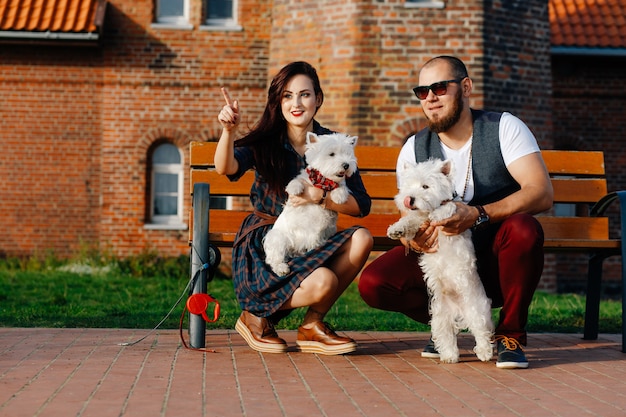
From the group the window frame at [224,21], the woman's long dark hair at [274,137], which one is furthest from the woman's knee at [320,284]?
the window frame at [224,21]

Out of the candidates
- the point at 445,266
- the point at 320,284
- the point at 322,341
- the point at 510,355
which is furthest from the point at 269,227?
the point at 510,355

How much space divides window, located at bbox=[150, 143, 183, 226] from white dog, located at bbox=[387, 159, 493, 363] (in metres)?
11.4

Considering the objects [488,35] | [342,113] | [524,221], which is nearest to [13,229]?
[342,113]

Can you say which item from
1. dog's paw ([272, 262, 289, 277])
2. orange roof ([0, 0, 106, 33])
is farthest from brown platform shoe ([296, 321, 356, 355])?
orange roof ([0, 0, 106, 33])

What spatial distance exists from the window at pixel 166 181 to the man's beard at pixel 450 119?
11.2 meters

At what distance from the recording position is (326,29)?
1280 cm

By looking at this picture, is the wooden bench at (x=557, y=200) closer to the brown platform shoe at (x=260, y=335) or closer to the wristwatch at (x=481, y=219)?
the brown platform shoe at (x=260, y=335)

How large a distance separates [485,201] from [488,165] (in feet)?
0.67

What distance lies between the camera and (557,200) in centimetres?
637

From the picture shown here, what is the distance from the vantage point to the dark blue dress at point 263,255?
499 cm

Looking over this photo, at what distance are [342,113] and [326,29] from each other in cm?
123

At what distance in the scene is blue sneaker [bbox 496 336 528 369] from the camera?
188 inches

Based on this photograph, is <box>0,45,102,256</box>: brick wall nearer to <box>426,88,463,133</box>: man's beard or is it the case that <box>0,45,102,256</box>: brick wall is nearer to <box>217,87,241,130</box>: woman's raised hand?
<box>217,87,241,130</box>: woman's raised hand

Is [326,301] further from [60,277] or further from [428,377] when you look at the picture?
[60,277]
